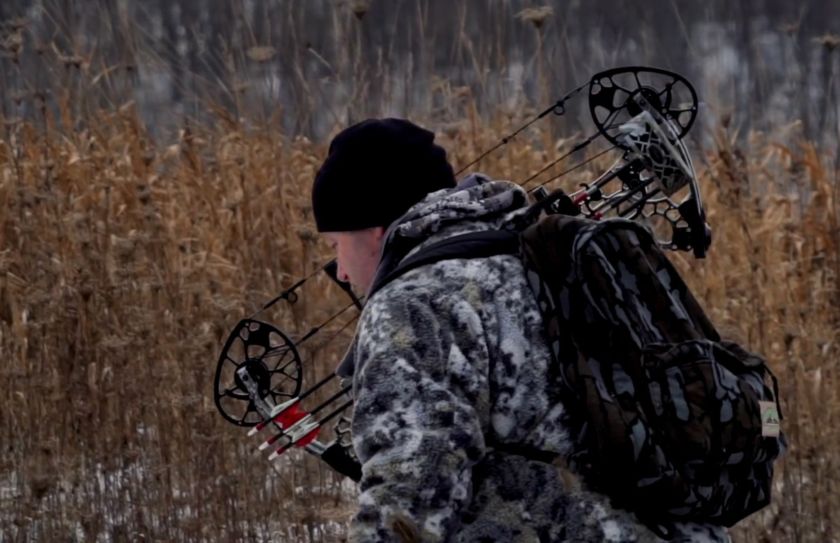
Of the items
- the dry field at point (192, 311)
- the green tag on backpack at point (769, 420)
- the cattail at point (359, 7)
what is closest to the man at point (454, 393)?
the green tag on backpack at point (769, 420)

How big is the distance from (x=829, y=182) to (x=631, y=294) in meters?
4.36

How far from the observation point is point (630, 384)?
2.61 meters

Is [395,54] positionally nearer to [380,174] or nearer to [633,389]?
[380,174]

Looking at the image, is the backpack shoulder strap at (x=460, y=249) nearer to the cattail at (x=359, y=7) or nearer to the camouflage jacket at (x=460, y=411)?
the camouflage jacket at (x=460, y=411)

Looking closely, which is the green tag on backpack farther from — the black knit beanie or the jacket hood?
the black knit beanie

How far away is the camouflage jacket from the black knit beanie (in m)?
0.10

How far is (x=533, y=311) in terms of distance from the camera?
2.63m

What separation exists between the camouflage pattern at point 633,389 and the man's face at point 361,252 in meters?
0.28

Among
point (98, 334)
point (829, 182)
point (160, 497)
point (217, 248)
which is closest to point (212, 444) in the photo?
point (160, 497)

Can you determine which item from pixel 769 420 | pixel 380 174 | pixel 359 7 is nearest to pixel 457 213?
pixel 380 174

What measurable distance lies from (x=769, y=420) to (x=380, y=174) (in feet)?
2.25

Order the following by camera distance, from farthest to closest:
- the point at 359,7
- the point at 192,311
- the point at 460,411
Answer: the point at 192,311, the point at 359,7, the point at 460,411

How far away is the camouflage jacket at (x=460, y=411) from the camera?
2518 mm

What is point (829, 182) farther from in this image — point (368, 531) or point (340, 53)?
point (368, 531)
